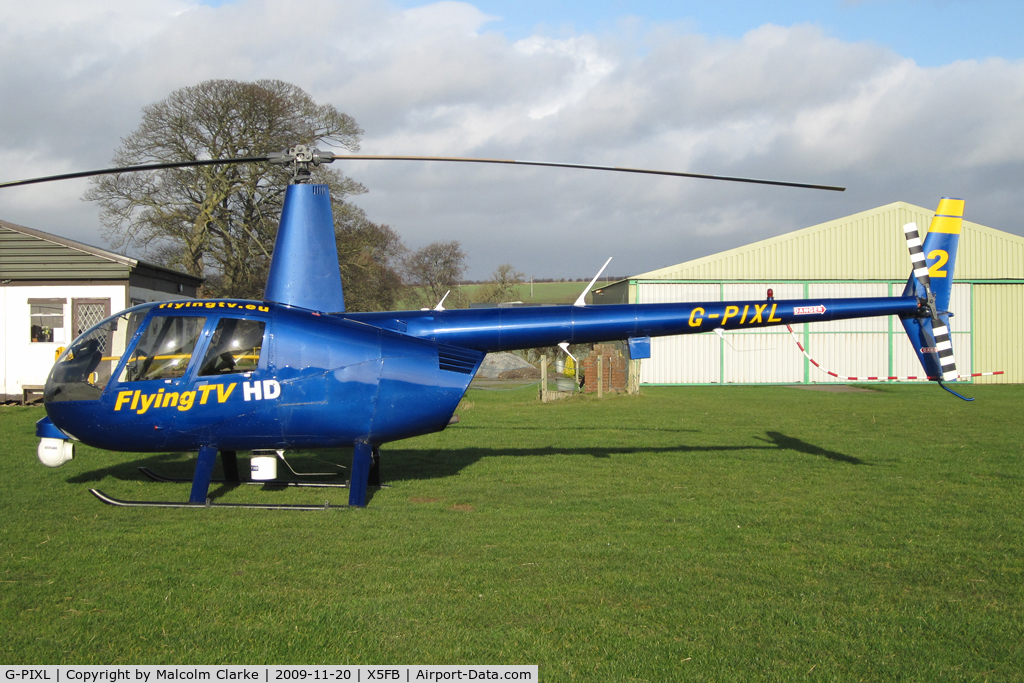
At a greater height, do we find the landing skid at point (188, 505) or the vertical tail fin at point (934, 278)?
the vertical tail fin at point (934, 278)

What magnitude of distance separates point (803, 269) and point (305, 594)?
98.6 ft

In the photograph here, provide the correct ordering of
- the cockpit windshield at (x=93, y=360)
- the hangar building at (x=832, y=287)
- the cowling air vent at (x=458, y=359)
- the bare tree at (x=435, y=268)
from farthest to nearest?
the bare tree at (x=435, y=268), the hangar building at (x=832, y=287), the cowling air vent at (x=458, y=359), the cockpit windshield at (x=93, y=360)

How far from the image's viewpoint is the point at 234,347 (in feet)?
26.5

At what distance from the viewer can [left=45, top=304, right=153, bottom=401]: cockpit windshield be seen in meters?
8.22

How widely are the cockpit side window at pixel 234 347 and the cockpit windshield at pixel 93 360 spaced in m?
0.96

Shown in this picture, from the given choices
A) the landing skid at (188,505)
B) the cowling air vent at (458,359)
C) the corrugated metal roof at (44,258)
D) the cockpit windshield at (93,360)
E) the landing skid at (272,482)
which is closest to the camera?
the landing skid at (188,505)

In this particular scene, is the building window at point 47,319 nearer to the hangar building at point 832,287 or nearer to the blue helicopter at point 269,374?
→ the blue helicopter at point 269,374

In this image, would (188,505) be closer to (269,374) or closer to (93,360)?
(269,374)

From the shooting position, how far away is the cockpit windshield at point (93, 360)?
822 cm

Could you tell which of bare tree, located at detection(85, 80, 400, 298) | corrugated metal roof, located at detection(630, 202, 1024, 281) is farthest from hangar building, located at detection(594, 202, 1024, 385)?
bare tree, located at detection(85, 80, 400, 298)

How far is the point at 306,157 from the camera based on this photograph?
872 centimetres

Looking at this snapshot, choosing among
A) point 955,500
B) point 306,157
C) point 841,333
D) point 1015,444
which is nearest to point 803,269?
point 841,333

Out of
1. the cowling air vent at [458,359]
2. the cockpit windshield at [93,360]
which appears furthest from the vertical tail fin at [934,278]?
the cockpit windshield at [93,360]

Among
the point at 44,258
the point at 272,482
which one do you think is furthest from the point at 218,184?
the point at 272,482
